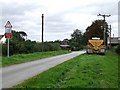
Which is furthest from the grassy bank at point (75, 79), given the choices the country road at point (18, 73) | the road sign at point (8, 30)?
the road sign at point (8, 30)

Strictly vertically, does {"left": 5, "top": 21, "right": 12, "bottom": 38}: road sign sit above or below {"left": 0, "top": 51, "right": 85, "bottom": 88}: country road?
above

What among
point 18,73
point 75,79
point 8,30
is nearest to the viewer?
point 75,79

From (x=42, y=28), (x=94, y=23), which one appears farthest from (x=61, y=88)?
(x=94, y=23)

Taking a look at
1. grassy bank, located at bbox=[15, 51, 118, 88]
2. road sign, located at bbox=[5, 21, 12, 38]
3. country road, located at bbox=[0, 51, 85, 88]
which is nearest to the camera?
grassy bank, located at bbox=[15, 51, 118, 88]

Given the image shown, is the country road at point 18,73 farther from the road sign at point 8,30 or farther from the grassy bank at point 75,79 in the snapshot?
the road sign at point 8,30

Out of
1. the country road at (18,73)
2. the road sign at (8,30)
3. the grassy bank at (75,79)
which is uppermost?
the road sign at (8,30)

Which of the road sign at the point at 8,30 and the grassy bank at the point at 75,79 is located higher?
the road sign at the point at 8,30

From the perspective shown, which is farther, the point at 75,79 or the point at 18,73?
the point at 18,73

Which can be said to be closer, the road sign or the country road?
the country road

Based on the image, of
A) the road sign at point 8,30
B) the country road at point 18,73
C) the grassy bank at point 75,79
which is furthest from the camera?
the road sign at point 8,30

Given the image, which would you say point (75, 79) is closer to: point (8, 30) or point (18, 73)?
point (18, 73)

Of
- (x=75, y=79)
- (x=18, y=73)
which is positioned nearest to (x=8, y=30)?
(x=18, y=73)

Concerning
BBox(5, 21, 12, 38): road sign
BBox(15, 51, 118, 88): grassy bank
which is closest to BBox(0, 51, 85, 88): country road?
BBox(15, 51, 118, 88): grassy bank

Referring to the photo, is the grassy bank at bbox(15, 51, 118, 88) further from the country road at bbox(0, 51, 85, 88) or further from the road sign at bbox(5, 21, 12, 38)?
the road sign at bbox(5, 21, 12, 38)
